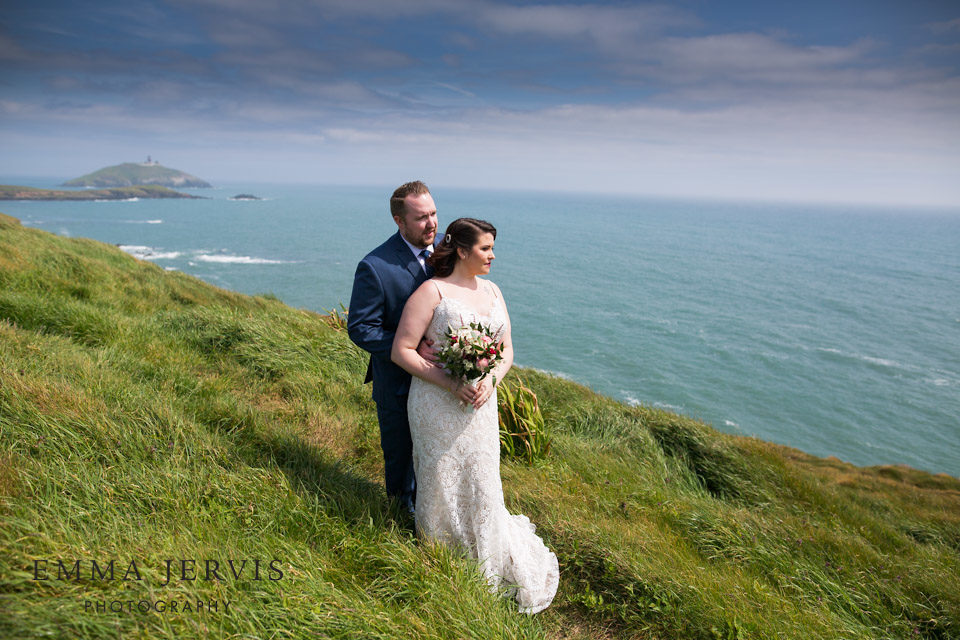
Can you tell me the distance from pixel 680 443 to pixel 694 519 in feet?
14.0

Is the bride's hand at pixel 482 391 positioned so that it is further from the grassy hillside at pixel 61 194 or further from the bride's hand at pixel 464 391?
the grassy hillside at pixel 61 194

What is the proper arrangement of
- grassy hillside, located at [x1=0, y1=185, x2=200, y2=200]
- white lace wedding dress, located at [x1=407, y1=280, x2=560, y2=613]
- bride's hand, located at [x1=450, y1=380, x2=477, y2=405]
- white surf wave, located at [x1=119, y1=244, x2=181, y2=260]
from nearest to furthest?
1. bride's hand, located at [x1=450, y1=380, x2=477, y2=405]
2. white lace wedding dress, located at [x1=407, y1=280, x2=560, y2=613]
3. white surf wave, located at [x1=119, y1=244, x2=181, y2=260]
4. grassy hillside, located at [x1=0, y1=185, x2=200, y2=200]

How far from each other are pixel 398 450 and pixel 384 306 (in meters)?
1.23

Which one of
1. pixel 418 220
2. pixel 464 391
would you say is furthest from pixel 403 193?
pixel 464 391

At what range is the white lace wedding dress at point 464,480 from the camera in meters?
3.58

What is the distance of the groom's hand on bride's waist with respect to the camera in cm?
353

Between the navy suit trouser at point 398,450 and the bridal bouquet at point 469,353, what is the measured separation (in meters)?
0.76

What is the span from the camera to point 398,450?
161 inches

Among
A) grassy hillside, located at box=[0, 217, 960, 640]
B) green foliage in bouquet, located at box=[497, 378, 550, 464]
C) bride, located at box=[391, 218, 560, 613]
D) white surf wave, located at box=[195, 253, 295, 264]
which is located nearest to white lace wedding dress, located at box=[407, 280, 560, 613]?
bride, located at box=[391, 218, 560, 613]

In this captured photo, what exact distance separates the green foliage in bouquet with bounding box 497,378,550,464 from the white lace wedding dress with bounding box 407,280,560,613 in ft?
7.11

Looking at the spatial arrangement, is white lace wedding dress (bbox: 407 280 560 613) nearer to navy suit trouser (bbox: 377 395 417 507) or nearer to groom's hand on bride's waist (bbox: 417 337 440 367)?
groom's hand on bride's waist (bbox: 417 337 440 367)

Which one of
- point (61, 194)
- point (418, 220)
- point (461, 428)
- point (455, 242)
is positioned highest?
point (61, 194)

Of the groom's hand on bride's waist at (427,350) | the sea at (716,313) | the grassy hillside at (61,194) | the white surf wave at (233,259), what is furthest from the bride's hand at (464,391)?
the grassy hillside at (61,194)

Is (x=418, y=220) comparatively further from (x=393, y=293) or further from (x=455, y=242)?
(x=393, y=293)
